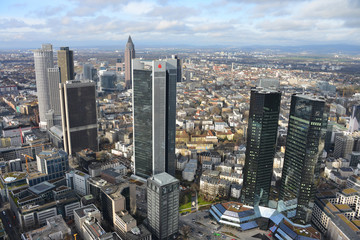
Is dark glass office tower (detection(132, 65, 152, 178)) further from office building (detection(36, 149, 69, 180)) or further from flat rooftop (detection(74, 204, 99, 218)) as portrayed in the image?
flat rooftop (detection(74, 204, 99, 218))

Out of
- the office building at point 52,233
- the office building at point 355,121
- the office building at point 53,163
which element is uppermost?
the office building at point 355,121

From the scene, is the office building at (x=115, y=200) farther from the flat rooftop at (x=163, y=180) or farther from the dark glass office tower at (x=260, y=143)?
the dark glass office tower at (x=260, y=143)

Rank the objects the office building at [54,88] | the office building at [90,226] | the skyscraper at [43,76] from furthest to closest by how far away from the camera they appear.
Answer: the skyscraper at [43,76]
the office building at [54,88]
the office building at [90,226]

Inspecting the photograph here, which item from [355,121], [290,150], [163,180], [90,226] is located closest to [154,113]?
[163,180]

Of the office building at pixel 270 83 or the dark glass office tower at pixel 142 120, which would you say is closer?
the office building at pixel 270 83

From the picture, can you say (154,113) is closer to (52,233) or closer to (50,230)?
(50,230)

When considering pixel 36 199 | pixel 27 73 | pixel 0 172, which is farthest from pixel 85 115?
pixel 27 73

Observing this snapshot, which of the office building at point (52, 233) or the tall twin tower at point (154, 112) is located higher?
the tall twin tower at point (154, 112)

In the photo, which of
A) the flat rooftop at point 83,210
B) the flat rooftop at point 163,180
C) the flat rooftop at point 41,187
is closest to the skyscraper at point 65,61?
the flat rooftop at point 41,187
